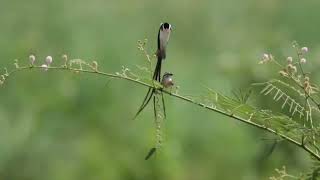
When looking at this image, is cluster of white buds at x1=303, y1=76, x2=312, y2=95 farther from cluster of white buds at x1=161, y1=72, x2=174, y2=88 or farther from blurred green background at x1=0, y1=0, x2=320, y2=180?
blurred green background at x1=0, y1=0, x2=320, y2=180

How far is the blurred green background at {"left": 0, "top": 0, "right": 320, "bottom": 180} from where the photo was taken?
2.01m

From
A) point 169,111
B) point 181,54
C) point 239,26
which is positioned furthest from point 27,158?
point 239,26

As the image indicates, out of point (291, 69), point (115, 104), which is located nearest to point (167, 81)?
point (291, 69)

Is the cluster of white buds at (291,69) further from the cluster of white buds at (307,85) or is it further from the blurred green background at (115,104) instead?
the blurred green background at (115,104)

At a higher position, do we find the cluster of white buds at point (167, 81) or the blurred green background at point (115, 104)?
the cluster of white buds at point (167, 81)

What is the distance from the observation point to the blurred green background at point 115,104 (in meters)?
2.01

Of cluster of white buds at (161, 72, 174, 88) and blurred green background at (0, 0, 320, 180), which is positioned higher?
cluster of white buds at (161, 72, 174, 88)

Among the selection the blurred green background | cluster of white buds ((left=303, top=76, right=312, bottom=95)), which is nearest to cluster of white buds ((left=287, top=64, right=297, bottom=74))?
cluster of white buds ((left=303, top=76, right=312, bottom=95))

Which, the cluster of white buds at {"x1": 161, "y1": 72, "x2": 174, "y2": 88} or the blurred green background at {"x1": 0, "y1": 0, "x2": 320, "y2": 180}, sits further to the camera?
the blurred green background at {"x1": 0, "y1": 0, "x2": 320, "y2": 180}

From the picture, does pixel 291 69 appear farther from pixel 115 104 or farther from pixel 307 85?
pixel 115 104

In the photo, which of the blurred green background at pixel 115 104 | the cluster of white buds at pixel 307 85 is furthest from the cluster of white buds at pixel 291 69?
the blurred green background at pixel 115 104

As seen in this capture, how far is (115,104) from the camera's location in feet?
6.94

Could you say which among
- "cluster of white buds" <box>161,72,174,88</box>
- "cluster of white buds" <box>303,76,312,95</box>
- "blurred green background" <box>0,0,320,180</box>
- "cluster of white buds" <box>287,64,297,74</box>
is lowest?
"blurred green background" <box>0,0,320,180</box>

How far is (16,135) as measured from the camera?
81.4 inches
